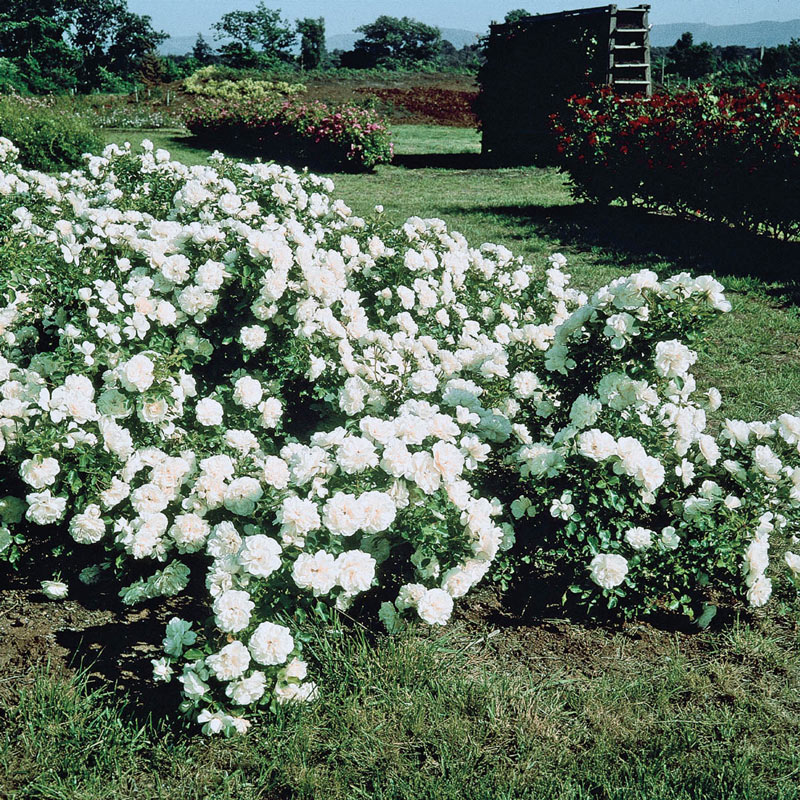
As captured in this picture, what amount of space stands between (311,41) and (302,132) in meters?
42.1

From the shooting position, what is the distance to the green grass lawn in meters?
2.15

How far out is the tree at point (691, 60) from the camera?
36.0 meters

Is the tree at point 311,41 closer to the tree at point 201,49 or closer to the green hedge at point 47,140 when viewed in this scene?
the tree at point 201,49

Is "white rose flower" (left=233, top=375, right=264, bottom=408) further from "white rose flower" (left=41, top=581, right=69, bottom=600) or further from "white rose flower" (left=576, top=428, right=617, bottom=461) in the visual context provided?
"white rose flower" (left=576, top=428, right=617, bottom=461)

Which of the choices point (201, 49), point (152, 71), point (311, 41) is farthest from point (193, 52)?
point (152, 71)

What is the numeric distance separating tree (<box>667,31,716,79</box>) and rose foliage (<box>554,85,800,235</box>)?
28.9 metres

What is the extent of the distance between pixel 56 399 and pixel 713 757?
93.1 inches

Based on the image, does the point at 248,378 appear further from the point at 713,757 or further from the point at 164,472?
the point at 713,757

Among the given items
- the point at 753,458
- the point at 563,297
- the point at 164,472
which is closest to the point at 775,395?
the point at 563,297

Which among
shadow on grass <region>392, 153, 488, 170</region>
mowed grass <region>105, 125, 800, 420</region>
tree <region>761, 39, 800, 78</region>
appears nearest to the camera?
mowed grass <region>105, 125, 800, 420</region>

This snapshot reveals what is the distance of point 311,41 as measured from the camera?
52656 millimetres

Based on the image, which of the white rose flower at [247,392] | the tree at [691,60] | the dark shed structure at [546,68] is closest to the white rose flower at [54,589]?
the white rose flower at [247,392]

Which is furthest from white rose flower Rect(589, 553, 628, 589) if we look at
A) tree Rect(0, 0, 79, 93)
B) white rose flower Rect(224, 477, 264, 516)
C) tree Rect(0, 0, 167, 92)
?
tree Rect(0, 0, 79, 93)

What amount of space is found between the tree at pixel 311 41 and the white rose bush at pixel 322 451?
49.3 meters
